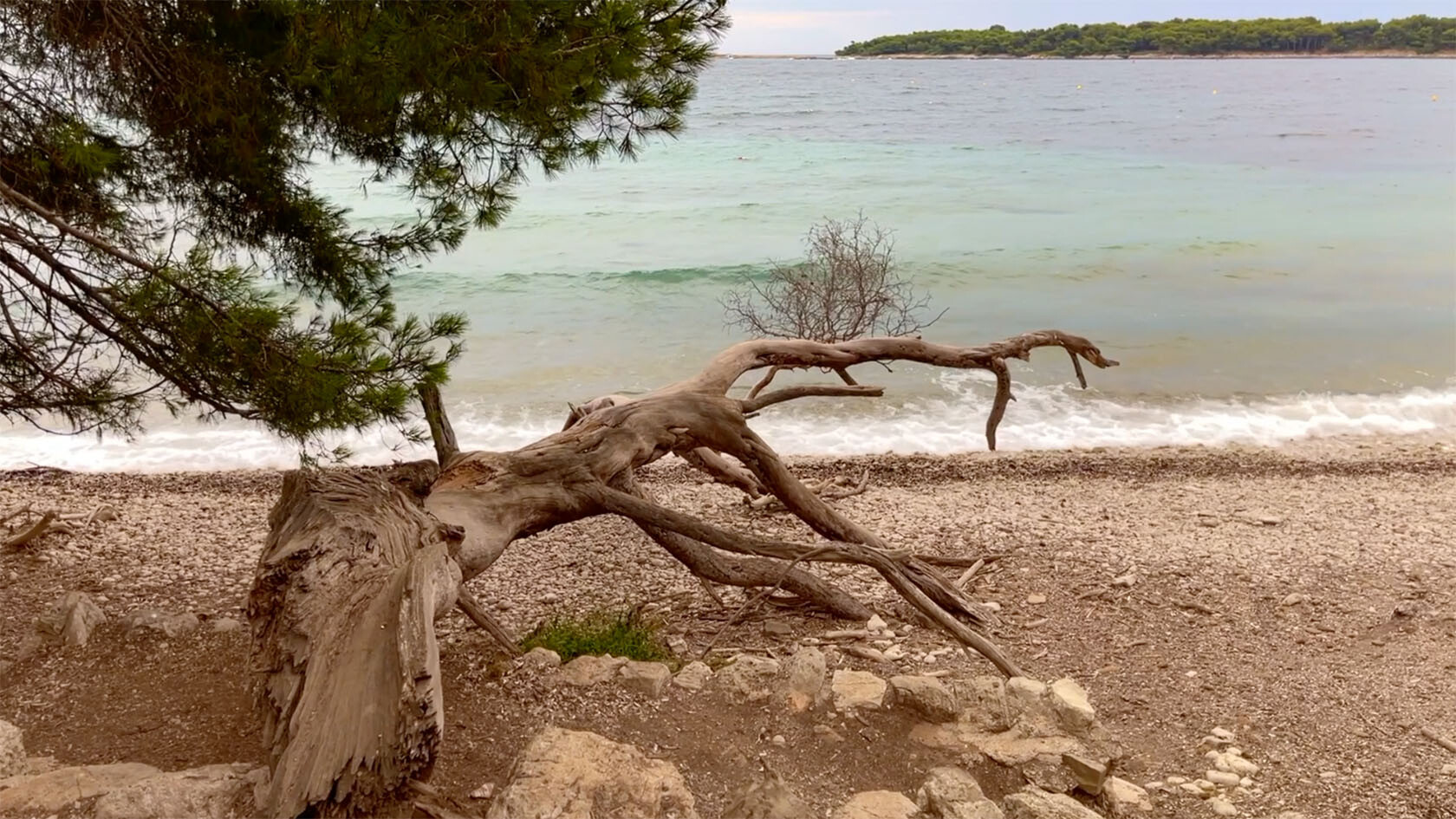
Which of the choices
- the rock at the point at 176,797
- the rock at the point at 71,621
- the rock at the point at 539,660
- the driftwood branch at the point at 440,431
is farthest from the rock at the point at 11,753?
the driftwood branch at the point at 440,431

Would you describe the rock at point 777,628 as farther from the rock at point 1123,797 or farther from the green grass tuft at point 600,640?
the rock at point 1123,797

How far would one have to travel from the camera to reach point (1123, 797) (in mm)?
3441

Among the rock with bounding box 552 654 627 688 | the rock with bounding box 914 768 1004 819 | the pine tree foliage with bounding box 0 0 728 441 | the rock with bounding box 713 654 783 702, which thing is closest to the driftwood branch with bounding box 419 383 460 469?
the pine tree foliage with bounding box 0 0 728 441

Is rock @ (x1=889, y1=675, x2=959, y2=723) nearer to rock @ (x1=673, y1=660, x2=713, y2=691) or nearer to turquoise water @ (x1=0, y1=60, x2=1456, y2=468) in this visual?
rock @ (x1=673, y1=660, x2=713, y2=691)

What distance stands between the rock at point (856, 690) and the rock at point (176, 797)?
1.98m

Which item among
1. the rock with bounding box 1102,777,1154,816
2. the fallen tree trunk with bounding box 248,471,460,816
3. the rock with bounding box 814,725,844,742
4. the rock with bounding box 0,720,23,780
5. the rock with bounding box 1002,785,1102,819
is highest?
the fallen tree trunk with bounding box 248,471,460,816

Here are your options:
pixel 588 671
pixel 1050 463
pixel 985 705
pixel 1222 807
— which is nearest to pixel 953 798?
pixel 985 705

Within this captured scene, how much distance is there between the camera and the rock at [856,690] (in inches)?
152

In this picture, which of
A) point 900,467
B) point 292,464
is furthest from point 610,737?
point 292,464

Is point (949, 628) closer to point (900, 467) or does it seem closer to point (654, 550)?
point (654, 550)

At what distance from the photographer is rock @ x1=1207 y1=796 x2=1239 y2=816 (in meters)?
3.47

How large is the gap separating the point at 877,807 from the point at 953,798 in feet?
0.74

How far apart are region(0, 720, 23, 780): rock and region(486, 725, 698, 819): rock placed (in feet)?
5.19

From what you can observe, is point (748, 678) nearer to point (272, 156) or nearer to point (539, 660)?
point (539, 660)
